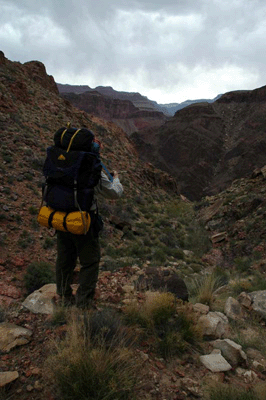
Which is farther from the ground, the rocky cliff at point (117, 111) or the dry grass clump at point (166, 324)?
the rocky cliff at point (117, 111)

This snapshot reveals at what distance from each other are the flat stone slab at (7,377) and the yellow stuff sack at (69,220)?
1162 mm

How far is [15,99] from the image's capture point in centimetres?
1638

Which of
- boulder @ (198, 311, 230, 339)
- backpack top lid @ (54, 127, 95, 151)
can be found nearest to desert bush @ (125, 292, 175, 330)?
boulder @ (198, 311, 230, 339)

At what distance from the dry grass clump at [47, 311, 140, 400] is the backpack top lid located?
1.61 meters

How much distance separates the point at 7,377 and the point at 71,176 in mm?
1633

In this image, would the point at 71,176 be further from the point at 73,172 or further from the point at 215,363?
the point at 215,363

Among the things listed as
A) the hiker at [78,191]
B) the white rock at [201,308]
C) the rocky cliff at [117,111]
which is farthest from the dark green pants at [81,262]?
the rocky cliff at [117,111]

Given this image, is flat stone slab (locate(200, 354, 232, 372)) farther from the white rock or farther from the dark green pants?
the dark green pants

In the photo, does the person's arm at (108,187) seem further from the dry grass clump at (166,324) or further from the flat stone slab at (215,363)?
the flat stone slab at (215,363)

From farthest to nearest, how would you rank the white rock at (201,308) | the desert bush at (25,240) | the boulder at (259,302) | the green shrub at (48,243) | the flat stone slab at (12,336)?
the green shrub at (48,243)
the desert bush at (25,240)
the boulder at (259,302)
the white rock at (201,308)
the flat stone slab at (12,336)

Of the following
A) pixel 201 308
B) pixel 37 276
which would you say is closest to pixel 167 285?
pixel 201 308

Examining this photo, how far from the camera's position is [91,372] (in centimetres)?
189

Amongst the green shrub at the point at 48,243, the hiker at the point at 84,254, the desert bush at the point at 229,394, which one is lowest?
the desert bush at the point at 229,394

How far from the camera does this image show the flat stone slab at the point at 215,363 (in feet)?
8.26
